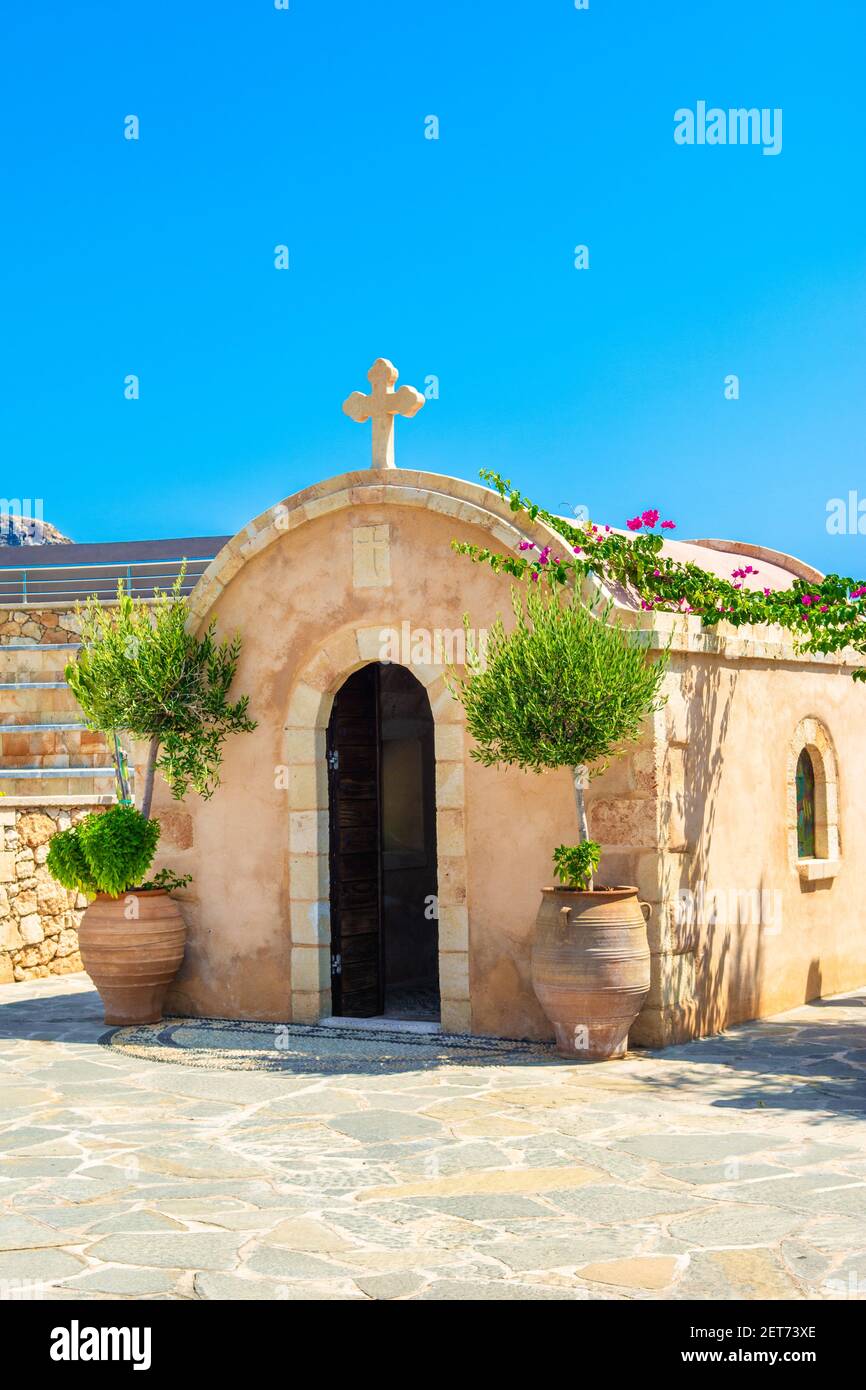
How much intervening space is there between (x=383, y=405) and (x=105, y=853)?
3.63 m

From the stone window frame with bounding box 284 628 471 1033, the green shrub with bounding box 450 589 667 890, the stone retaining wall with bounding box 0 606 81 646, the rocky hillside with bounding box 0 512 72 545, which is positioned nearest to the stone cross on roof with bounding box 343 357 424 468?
the stone window frame with bounding box 284 628 471 1033

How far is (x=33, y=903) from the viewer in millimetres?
12891

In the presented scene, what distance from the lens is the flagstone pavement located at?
4770 millimetres

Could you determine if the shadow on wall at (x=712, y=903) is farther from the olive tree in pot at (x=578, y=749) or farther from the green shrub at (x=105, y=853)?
the green shrub at (x=105, y=853)

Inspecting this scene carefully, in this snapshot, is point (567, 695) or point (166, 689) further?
point (166, 689)

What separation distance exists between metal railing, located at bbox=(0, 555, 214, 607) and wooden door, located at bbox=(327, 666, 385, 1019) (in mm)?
12410

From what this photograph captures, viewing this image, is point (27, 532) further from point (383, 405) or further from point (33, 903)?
point (383, 405)

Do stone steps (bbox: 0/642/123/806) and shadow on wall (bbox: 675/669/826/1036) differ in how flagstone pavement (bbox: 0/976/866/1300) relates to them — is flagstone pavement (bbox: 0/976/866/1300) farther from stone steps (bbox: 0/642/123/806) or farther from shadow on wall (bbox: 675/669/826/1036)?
stone steps (bbox: 0/642/123/806)

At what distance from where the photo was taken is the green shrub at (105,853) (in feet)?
32.0

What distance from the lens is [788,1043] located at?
8.98 meters

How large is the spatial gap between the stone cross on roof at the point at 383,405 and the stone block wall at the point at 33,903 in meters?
5.14

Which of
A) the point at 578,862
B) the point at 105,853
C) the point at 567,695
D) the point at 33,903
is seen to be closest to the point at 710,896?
the point at 578,862

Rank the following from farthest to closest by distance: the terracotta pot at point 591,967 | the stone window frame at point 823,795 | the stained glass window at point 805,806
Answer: the stained glass window at point 805,806
the stone window frame at point 823,795
the terracotta pot at point 591,967

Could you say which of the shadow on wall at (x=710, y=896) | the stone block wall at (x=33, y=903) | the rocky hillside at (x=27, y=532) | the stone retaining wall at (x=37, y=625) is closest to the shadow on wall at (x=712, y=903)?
the shadow on wall at (x=710, y=896)
